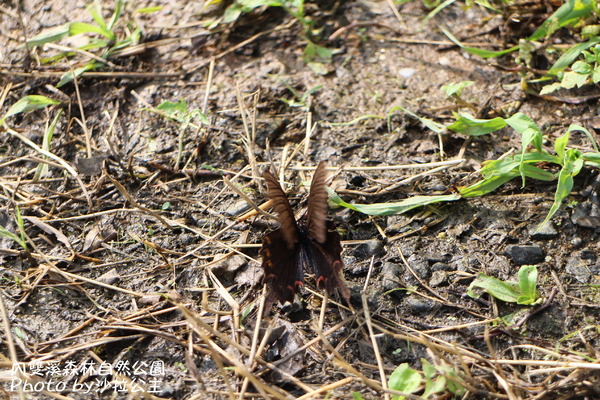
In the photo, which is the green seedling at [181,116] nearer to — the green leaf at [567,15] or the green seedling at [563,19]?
the green seedling at [563,19]

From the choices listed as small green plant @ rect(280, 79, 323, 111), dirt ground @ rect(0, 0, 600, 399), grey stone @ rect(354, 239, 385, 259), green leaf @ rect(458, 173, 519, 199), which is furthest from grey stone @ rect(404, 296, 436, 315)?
small green plant @ rect(280, 79, 323, 111)

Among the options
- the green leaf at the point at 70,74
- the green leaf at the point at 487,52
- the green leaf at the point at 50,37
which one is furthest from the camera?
the green leaf at the point at 50,37

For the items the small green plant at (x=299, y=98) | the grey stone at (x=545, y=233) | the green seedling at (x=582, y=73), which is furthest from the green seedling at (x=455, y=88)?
the grey stone at (x=545, y=233)

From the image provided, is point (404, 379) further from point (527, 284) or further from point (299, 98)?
point (299, 98)

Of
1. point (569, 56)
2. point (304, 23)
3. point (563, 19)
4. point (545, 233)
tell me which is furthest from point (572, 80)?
point (304, 23)

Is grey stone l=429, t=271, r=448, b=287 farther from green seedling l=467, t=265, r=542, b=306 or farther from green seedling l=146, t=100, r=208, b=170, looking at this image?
green seedling l=146, t=100, r=208, b=170
